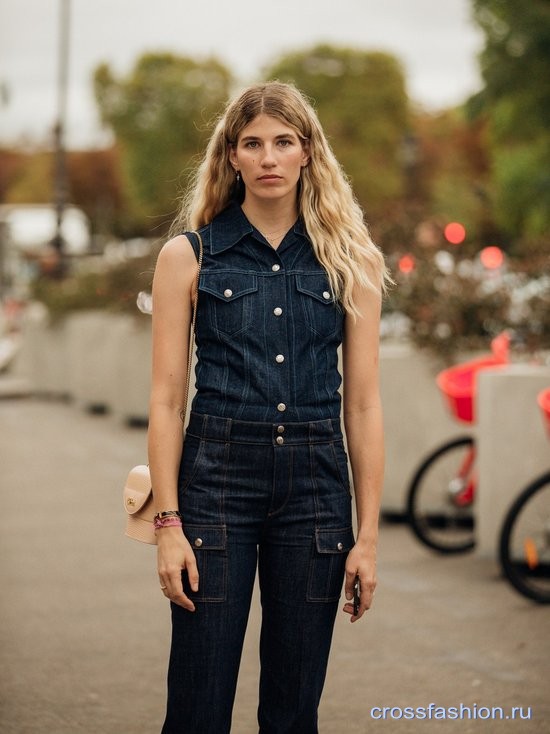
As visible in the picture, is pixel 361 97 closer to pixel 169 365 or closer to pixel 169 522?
pixel 169 365

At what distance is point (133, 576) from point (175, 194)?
3.44m

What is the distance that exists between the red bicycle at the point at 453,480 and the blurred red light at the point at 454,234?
2017 millimetres

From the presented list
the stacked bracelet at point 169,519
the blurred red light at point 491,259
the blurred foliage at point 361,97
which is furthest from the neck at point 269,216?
the blurred foliage at point 361,97

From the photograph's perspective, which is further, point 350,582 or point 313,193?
point 313,193

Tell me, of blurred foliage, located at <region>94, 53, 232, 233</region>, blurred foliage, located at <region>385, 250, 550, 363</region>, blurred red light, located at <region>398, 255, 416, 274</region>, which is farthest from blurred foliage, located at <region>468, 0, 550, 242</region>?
blurred foliage, located at <region>94, 53, 232, 233</region>

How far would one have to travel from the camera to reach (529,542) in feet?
22.8

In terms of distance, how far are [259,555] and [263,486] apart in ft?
0.65

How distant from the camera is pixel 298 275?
3.16 meters

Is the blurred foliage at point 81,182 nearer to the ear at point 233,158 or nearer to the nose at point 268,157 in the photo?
the ear at point 233,158

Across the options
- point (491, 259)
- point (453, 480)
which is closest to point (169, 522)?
point (453, 480)

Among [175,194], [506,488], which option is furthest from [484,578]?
[175,194]

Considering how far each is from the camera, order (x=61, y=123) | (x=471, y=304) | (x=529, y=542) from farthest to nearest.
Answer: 1. (x=61, y=123)
2. (x=471, y=304)
3. (x=529, y=542)

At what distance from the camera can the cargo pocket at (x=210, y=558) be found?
305 centimetres

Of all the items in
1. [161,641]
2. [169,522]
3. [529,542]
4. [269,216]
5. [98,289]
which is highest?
[98,289]
